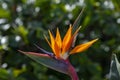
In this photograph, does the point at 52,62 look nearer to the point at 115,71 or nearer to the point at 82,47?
the point at 82,47

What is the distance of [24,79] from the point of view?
5.76 ft

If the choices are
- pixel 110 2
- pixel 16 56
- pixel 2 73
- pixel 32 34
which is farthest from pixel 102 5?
pixel 2 73

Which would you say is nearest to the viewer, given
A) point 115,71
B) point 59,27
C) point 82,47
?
point 82,47

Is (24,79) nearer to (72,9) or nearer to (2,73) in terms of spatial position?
(2,73)

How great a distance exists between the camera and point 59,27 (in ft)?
6.78

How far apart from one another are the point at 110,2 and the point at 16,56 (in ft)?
2.03

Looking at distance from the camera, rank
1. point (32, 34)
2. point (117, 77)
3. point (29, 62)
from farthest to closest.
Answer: point (32, 34) → point (29, 62) → point (117, 77)

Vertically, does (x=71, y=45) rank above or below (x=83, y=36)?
above

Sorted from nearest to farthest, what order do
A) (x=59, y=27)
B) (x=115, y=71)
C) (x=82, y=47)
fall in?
1. (x=82, y=47)
2. (x=115, y=71)
3. (x=59, y=27)

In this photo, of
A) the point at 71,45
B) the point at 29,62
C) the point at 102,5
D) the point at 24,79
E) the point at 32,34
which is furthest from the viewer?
the point at 102,5

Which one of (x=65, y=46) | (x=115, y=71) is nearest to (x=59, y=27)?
(x=115, y=71)

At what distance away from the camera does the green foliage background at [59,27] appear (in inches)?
75.8

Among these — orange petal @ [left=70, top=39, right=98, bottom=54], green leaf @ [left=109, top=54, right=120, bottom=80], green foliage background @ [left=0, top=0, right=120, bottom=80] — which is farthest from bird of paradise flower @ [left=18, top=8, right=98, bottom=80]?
green foliage background @ [left=0, top=0, right=120, bottom=80]

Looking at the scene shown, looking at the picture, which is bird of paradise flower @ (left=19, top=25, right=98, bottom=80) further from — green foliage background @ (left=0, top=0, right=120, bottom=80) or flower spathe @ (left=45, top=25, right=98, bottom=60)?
green foliage background @ (left=0, top=0, right=120, bottom=80)
